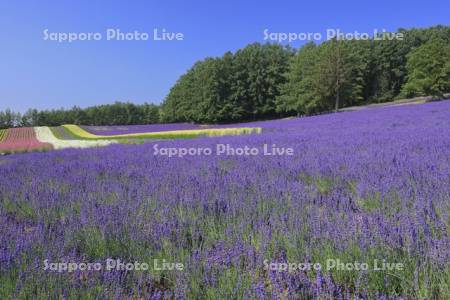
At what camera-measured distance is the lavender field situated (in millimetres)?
1759

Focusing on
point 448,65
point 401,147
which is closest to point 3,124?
point 448,65

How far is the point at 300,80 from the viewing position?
4253cm

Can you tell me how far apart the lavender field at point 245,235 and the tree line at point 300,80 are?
3621 centimetres

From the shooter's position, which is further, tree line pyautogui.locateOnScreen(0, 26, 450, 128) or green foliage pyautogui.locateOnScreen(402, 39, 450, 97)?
tree line pyautogui.locateOnScreen(0, 26, 450, 128)

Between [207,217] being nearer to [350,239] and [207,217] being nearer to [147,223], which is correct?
[147,223]

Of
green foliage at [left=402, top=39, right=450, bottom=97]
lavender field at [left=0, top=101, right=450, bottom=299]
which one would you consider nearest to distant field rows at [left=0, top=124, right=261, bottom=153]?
lavender field at [left=0, top=101, right=450, bottom=299]

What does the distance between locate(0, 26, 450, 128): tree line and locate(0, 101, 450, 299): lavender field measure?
36211mm

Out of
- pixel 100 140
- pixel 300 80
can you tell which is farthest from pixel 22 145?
pixel 300 80

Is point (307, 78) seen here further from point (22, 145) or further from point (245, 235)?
point (245, 235)

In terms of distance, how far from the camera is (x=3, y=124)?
59.6 metres

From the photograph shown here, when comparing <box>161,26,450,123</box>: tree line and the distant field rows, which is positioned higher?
<box>161,26,450,123</box>: tree line

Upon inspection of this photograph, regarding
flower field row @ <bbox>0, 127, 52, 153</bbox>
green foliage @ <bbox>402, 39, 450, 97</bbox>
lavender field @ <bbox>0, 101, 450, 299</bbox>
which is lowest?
lavender field @ <bbox>0, 101, 450, 299</bbox>

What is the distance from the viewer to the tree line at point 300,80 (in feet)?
123

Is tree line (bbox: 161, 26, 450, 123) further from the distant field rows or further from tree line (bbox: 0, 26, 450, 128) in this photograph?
the distant field rows
